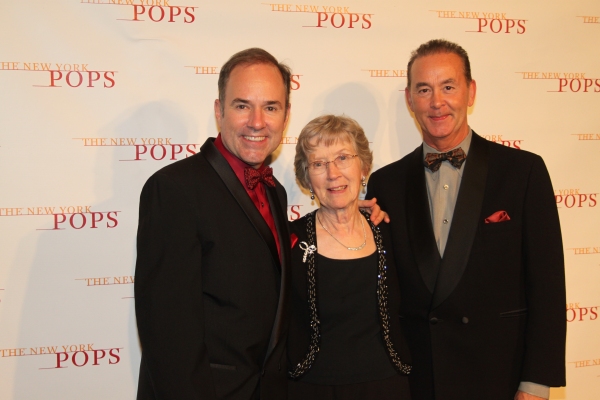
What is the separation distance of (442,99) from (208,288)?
1.28 metres

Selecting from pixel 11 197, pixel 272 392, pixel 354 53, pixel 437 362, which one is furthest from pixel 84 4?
pixel 437 362

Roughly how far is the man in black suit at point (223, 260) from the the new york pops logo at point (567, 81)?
5.83 ft

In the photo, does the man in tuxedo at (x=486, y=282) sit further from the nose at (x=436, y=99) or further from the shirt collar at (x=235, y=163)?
the shirt collar at (x=235, y=163)

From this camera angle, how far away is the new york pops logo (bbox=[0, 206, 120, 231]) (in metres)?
2.61

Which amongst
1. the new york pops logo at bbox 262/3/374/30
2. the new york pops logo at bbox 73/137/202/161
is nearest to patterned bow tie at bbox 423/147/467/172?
the new york pops logo at bbox 262/3/374/30

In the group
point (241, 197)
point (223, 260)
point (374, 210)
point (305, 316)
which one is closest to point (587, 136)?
point (374, 210)

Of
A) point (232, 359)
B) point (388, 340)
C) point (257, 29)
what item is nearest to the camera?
point (232, 359)

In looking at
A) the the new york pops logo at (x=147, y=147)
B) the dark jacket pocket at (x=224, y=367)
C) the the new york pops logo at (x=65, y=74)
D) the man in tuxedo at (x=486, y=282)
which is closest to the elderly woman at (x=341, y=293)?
the man in tuxedo at (x=486, y=282)

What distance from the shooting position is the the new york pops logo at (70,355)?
263cm

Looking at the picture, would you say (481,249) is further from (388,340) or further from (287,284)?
(287,284)

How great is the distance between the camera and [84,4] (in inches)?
102

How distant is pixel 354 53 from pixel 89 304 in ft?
6.31

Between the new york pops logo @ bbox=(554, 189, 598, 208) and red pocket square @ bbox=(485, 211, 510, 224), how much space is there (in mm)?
1230

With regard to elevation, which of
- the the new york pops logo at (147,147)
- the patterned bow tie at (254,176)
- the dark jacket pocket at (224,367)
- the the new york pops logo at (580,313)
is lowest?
the the new york pops logo at (580,313)
